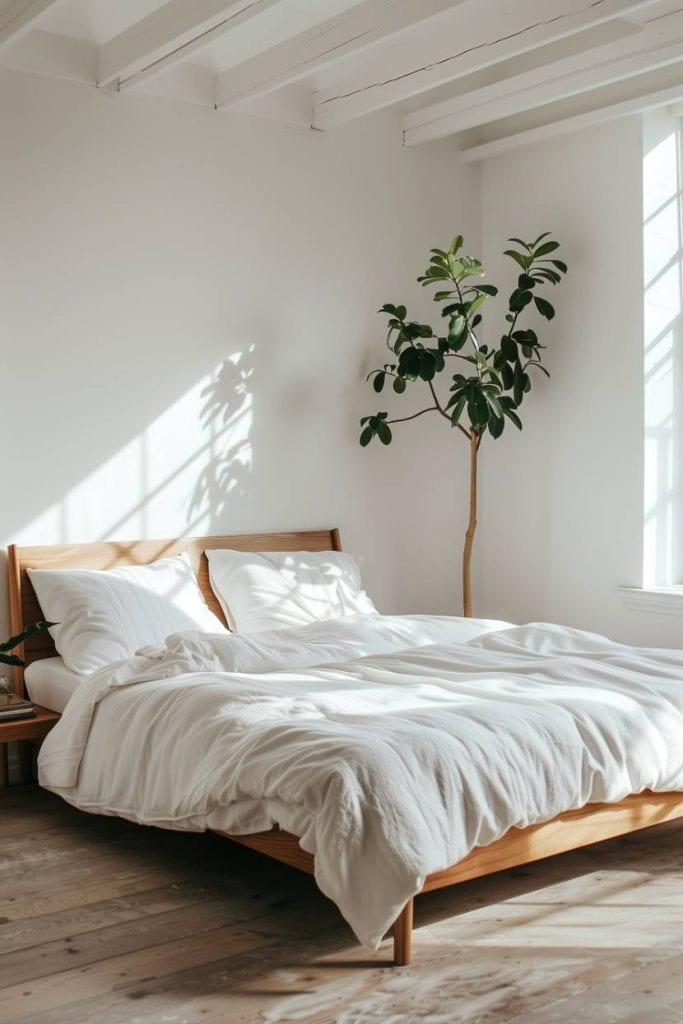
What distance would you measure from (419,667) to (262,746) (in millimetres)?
948

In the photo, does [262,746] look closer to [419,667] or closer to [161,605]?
[419,667]

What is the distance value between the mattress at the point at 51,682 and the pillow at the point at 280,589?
80 centimetres

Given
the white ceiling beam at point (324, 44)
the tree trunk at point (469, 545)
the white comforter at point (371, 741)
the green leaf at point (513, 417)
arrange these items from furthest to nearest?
the tree trunk at point (469, 545) → the green leaf at point (513, 417) → the white ceiling beam at point (324, 44) → the white comforter at point (371, 741)

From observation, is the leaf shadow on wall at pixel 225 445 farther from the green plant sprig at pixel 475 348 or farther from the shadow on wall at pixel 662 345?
the shadow on wall at pixel 662 345

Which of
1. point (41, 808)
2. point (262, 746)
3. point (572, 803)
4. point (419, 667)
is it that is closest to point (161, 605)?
point (41, 808)

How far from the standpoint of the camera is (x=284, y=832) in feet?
9.95

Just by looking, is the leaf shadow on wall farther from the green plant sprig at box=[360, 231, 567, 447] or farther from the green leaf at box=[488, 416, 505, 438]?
the green leaf at box=[488, 416, 505, 438]

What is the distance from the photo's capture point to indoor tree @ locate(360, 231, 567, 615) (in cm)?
535

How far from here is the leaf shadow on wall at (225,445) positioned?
5180 mm

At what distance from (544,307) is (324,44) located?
1.70m

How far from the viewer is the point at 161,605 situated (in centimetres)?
462

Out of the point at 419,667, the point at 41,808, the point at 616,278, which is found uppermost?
the point at 616,278

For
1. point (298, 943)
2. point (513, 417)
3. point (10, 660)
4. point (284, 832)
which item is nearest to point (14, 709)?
point (10, 660)

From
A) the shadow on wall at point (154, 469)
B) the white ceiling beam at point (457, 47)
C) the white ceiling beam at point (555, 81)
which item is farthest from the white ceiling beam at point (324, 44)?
→ the shadow on wall at point (154, 469)
